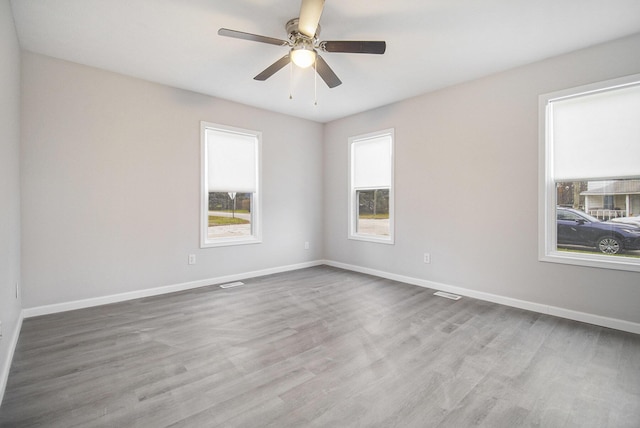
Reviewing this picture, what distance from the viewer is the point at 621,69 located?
2.82 m

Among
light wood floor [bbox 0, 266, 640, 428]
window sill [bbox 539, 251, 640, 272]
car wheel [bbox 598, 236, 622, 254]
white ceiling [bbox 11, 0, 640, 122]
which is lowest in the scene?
light wood floor [bbox 0, 266, 640, 428]

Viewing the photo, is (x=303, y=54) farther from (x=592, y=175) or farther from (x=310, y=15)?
(x=592, y=175)

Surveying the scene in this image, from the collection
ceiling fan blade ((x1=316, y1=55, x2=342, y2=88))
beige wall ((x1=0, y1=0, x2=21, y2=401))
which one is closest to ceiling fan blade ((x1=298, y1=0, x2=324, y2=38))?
ceiling fan blade ((x1=316, y1=55, x2=342, y2=88))

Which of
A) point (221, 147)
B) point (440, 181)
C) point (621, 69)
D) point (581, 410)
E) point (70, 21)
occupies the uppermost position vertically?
point (70, 21)

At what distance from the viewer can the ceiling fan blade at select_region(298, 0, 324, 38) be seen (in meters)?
2.02

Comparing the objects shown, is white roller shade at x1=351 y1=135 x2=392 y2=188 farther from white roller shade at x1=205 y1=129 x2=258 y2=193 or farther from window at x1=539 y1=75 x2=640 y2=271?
window at x1=539 y1=75 x2=640 y2=271

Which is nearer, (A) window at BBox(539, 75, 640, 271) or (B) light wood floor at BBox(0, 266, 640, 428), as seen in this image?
(B) light wood floor at BBox(0, 266, 640, 428)

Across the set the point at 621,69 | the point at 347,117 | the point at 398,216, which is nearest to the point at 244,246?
the point at 398,216

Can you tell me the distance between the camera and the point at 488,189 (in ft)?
12.0

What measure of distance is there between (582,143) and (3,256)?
508 cm

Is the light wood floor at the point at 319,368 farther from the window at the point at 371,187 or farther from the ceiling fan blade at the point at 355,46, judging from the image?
the ceiling fan blade at the point at 355,46

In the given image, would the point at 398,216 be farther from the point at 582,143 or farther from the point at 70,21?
the point at 70,21

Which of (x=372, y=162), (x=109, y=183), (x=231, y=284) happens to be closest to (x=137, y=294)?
(x=231, y=284)

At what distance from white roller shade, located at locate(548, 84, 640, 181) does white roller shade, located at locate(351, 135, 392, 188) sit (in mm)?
2139
